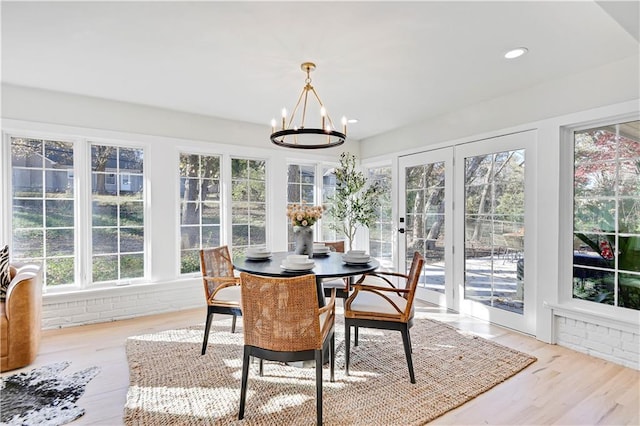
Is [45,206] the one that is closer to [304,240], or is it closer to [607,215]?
[304,240]

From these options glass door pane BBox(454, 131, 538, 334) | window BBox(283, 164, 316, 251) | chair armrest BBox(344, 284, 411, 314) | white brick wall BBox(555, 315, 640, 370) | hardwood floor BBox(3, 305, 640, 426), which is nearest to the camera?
hardwood floor BBox(3, 305, 640, 426)

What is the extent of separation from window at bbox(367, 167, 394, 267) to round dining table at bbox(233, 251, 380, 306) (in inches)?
92.0

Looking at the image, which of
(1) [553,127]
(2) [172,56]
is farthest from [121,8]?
(1) [553,127]

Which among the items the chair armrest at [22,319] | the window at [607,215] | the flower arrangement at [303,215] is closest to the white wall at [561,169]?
the window at [607,215]

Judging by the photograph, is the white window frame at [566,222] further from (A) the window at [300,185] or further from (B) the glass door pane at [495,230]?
(A) the window at [300,185]

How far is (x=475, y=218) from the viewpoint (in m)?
3.71

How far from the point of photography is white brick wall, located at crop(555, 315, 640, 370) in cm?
254

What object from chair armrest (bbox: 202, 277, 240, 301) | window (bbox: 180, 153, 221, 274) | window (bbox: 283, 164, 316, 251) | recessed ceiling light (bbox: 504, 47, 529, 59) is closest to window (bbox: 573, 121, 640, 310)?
recessed ceiling light (bbox: 504, 47, 529, 59)

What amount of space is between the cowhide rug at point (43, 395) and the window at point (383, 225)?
3892mm

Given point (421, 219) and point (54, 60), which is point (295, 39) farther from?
point (421, 219)

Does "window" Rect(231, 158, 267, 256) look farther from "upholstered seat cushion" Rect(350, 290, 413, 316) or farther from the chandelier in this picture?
"upholstered seat cushion" Rect(350, 290, 413, 316)

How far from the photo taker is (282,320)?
6.04ft

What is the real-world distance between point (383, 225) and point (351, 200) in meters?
0.67

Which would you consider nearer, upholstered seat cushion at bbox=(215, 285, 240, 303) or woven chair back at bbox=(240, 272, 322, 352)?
woven chair back at bbox=(240, 272, 322, 352)
